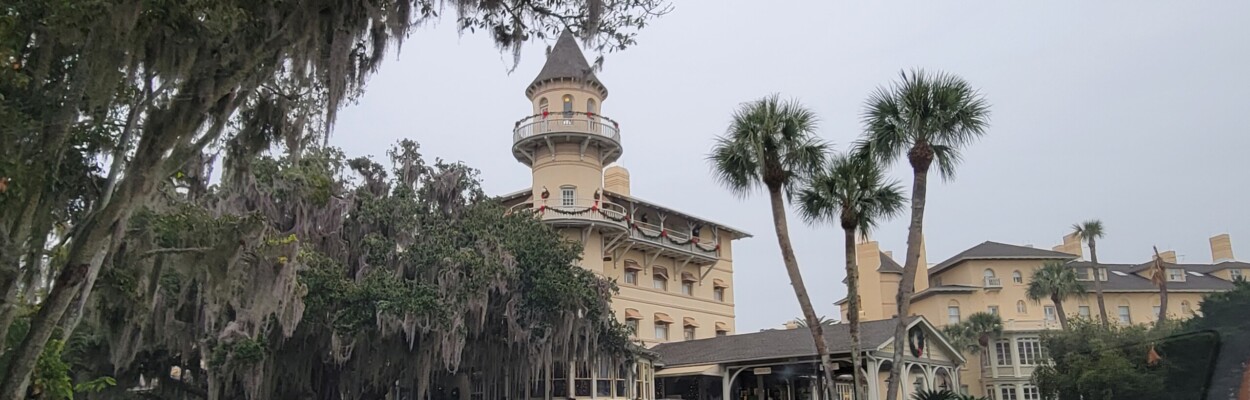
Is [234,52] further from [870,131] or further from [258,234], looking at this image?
[870,131]

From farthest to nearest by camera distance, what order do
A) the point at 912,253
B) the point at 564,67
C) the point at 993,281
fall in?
the point at 993,281 → the point at 564,67 → the point at 912,253

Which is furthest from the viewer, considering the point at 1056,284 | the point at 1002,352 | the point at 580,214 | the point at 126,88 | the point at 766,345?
the point at 1002,352

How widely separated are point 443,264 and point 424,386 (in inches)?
114

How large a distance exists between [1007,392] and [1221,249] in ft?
70.0

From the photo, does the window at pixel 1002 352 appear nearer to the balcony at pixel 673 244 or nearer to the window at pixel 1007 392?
the window at pixel 1007 392

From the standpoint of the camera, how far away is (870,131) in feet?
64.5

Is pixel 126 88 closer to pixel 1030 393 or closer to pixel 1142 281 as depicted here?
pixel 1030 393

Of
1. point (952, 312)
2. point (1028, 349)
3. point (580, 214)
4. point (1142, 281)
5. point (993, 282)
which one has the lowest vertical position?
point (1028, 349)

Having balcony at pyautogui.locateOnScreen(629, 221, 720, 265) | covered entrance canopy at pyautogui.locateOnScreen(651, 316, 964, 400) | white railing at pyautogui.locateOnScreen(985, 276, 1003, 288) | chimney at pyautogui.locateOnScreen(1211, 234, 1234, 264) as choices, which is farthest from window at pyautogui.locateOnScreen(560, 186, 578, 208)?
chimney at pyautogui.locateOnScreen(1211, 234, 1234, 264)

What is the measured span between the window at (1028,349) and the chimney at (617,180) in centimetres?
2396

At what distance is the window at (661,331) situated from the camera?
36656 millimetres

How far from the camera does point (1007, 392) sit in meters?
46.9

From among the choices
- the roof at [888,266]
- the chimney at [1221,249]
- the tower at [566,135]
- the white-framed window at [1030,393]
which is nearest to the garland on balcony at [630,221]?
the tower at [566,135]

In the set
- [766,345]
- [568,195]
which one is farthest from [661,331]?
[568,195]
